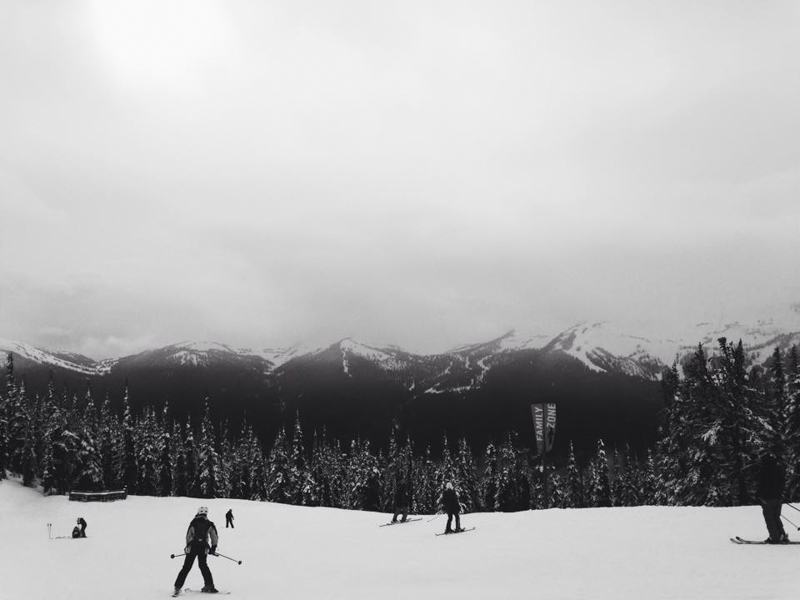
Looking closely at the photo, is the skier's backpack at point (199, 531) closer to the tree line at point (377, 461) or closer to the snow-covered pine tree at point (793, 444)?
the tree line at point (377, 461)

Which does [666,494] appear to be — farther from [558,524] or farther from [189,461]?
[189,461]

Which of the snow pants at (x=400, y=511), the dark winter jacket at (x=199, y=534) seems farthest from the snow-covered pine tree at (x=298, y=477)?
the dark winter jacket at (x=199, y=534)

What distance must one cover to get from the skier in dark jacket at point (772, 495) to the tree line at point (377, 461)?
22.4 m

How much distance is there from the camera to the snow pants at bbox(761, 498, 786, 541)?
16.1 meters

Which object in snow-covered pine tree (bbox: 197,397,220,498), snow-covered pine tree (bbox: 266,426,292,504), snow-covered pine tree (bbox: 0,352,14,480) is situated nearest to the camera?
snow-covered pine tree (bbox: 0,352,14,480)

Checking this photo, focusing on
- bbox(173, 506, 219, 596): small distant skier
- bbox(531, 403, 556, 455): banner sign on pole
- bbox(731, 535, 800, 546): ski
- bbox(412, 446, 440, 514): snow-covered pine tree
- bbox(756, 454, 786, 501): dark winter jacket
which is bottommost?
bbox(412, 446, 440, 514): snow-covered pine tree

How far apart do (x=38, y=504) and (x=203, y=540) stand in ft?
180

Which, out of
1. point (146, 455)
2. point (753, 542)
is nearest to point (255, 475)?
point (146, 455)

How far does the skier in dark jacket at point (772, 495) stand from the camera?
634 inches

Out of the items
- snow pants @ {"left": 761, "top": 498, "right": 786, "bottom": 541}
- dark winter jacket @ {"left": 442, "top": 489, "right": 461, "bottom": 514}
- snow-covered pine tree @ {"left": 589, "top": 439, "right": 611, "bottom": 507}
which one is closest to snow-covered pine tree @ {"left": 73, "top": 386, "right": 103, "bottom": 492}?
dark winter jacket @ {"left": 442, "top": 489, "right": 461, "bottom": 514}

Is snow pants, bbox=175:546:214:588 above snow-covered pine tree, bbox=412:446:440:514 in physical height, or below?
above

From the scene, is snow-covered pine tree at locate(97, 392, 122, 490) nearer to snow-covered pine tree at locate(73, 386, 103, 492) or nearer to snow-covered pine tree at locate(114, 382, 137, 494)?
snow-covered pine tree at locate(114, 382, 137, 494)

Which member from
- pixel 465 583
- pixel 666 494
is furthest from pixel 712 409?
pixel 465 583

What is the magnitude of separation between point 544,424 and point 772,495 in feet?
63.6
